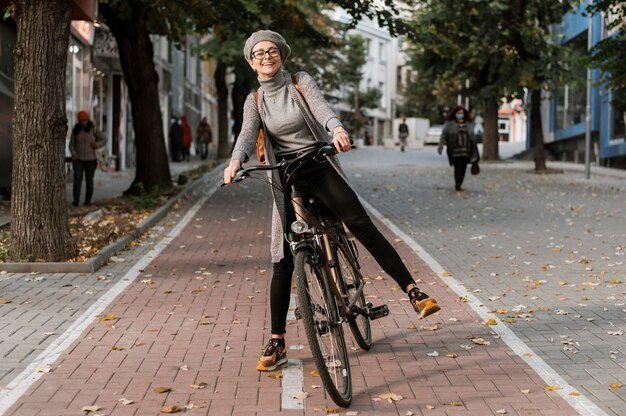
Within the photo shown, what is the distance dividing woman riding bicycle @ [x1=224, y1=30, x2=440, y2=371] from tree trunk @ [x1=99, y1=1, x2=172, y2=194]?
51.0 feet

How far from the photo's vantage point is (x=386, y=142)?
266 ft

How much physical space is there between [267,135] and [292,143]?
149 millimetres

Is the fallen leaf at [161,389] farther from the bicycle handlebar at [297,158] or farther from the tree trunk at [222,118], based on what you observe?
the tree trunk at [222,118]

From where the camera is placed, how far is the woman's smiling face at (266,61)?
21.5 ft

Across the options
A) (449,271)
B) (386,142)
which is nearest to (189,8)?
(449,271)

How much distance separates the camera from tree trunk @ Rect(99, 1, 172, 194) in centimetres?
2222

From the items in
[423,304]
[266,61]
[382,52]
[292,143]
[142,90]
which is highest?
[382,52]

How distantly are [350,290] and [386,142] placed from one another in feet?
244

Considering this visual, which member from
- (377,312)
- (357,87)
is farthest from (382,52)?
(377,312)

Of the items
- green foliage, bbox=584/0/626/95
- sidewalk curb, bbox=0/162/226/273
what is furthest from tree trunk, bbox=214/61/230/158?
sidewalk curb, bbox=0/162/226/273

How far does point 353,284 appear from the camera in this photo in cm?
689

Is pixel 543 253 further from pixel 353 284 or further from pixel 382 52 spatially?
pixel 382 52

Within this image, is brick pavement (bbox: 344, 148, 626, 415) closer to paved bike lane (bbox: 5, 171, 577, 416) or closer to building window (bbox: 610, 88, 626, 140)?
paved bike lane (bbox: 5, 171, 577, 416)

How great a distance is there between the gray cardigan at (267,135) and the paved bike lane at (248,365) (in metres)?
0.85
